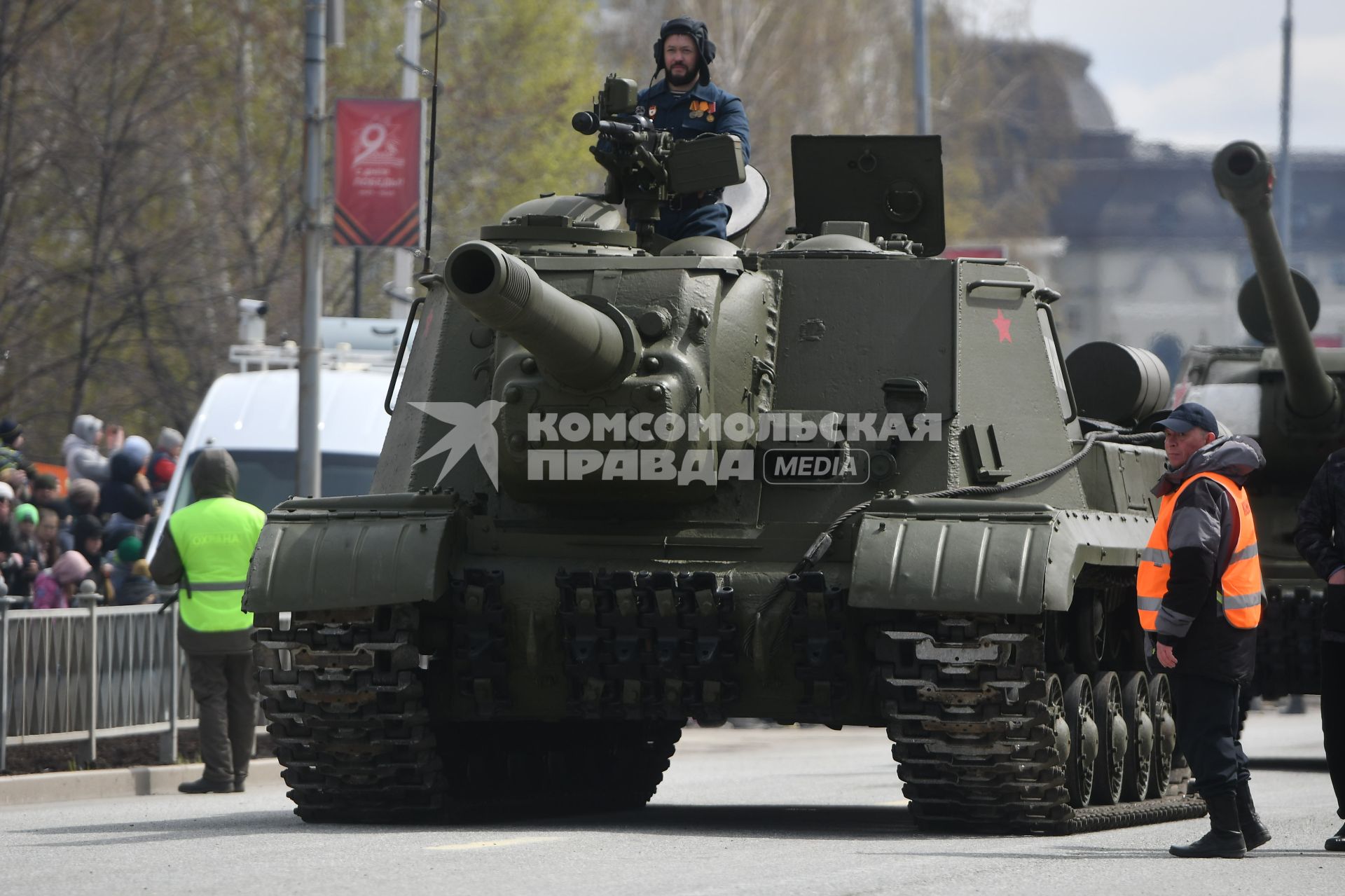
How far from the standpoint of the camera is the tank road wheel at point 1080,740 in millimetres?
11766

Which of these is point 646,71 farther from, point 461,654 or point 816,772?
point 461,654

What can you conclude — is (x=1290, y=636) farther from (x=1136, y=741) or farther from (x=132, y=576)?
(x=132, y=576)

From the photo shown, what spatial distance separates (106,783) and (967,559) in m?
6.72

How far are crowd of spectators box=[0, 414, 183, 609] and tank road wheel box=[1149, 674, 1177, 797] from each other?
282 inches

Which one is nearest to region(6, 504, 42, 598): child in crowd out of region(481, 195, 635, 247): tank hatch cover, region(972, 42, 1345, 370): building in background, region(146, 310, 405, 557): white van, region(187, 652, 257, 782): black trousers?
region(146, 310, 405, 557): white van

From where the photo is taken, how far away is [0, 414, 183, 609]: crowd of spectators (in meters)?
17.9

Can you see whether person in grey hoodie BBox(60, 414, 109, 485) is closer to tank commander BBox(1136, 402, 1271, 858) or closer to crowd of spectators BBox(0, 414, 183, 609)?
crowd of spectators BBox(0, 414, 183, 609)

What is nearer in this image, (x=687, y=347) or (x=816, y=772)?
(x=687, y=347)

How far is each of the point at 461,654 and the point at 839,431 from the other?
2.02 metres

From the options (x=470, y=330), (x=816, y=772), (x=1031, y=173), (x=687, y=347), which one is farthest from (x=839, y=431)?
(x=1031, y=173)

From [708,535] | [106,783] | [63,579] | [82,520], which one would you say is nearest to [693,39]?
[708,535]

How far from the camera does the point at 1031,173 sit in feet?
217

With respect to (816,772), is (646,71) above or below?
above

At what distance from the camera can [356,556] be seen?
36.7ft
